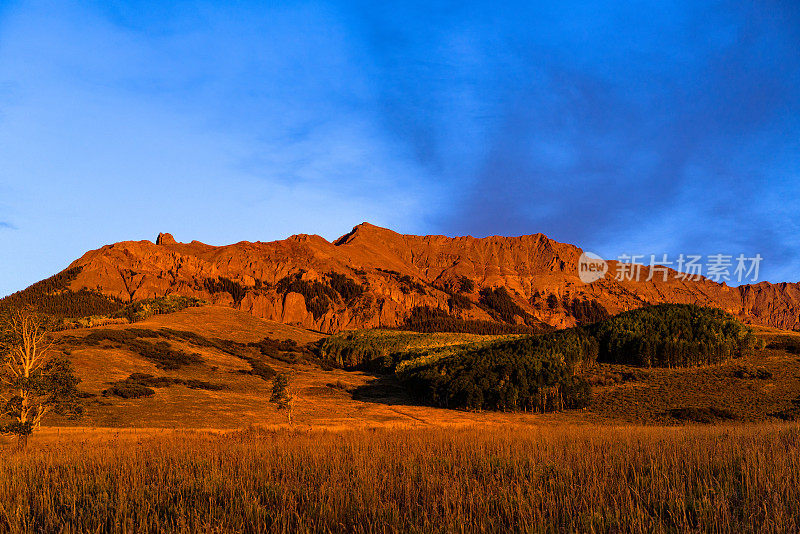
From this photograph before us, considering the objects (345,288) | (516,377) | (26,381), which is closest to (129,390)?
(26,381)

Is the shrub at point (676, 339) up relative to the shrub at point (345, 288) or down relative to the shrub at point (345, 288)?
down

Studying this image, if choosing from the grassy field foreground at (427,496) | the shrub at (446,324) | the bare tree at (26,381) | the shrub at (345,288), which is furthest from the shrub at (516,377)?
the shrub at (345,288)

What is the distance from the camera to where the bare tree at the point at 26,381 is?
21.4 m

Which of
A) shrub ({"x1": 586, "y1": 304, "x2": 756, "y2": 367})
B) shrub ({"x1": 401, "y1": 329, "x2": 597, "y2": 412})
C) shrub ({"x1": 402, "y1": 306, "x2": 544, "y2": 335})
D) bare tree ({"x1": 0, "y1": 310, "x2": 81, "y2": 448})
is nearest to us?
bare tree ({"x1": 0, "y1": 310, "x2": 81, "y2": 448})

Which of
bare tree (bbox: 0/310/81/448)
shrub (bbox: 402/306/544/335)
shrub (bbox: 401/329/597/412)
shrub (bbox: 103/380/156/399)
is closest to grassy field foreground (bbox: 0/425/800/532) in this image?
bare tree (bbox: 0/310/81/448)

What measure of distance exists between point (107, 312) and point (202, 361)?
9248 centimetres

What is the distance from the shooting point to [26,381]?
843 inches

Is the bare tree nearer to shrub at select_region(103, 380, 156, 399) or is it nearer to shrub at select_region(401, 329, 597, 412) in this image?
shrub at select_region(103, 380, 156, 399)

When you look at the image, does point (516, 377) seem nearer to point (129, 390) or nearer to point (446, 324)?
point (129, 390)

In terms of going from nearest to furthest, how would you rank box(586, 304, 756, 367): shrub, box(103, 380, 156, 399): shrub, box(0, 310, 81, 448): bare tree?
box(0, 310, 81, 448): bare tree → box(103, 380, 156, 399): shrub → box(586, 304, 756, 367): shrub

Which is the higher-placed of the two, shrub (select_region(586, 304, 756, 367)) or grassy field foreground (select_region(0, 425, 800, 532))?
shrub (select_region(586, 304, 756, 367))

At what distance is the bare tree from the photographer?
70.3 feet

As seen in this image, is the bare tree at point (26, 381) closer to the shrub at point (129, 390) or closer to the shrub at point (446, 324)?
the shrub at point (129, 390)

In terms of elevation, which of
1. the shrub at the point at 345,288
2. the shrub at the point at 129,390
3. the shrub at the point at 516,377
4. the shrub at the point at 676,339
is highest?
the shrub at the point at 345,288
